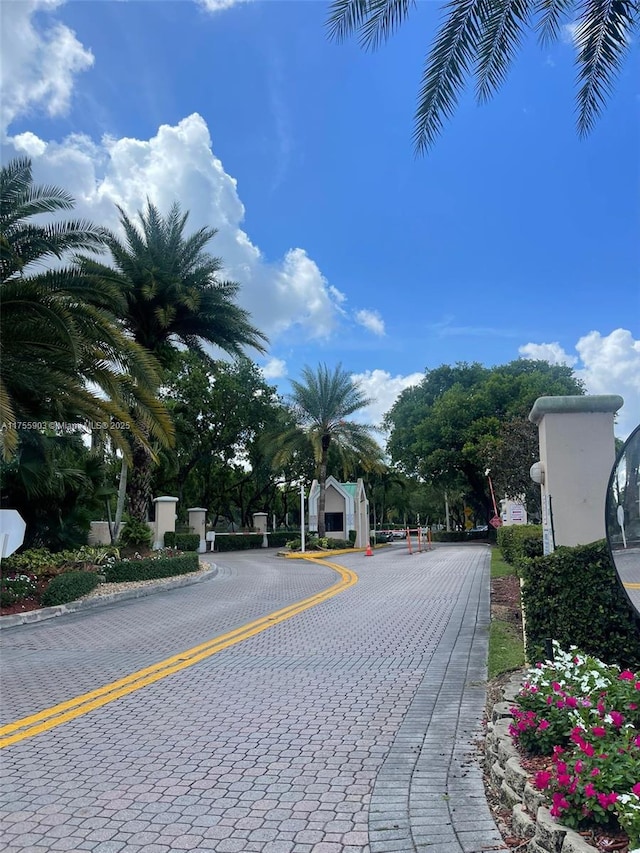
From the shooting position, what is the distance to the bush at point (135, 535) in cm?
1869

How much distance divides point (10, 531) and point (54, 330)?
4.50m

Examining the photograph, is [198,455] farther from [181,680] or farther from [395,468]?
[181,680]

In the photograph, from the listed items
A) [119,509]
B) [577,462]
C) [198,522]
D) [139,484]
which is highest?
[139,484]

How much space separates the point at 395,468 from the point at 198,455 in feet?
64.6

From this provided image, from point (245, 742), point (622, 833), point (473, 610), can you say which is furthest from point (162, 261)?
point (622, 833)

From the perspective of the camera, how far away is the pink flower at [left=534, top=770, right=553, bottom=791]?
10.6 ft

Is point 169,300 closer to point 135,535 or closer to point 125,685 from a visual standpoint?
point 135,535

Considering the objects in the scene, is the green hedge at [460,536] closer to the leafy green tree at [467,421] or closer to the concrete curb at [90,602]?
the leafy green tree at [467,421]

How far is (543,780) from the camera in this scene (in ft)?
10.7

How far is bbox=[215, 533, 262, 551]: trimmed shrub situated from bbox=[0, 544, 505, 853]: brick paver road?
29.3 meters

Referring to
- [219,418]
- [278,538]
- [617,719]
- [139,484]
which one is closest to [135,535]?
[139,484]

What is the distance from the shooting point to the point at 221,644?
8.88m

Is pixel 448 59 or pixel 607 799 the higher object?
pixel 448 59

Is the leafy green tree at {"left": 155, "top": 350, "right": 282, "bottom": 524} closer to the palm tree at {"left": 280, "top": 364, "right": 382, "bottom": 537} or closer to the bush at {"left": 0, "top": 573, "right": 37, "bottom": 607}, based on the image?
the palm tree at {"left": 280, "top": 364, "right": 382, "bottom": 537}
